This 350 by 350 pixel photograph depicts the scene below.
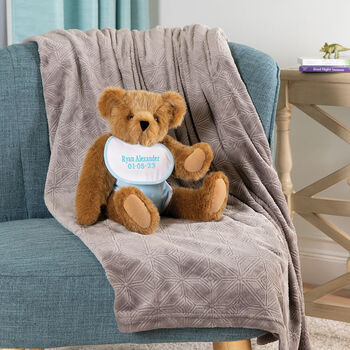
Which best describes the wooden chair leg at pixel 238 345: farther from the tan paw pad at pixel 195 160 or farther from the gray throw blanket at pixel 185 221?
the tan paw pad at pixel 195 160

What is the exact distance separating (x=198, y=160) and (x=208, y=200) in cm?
10

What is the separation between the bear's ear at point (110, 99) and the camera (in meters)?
1.43

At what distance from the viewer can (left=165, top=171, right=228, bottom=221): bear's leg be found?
143 cm

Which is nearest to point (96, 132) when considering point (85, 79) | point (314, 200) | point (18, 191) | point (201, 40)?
point (85, 79)

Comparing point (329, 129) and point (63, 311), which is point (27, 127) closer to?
point (63, 311)

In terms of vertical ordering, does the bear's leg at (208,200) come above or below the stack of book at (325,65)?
below

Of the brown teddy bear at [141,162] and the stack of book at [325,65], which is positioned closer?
the brown teddy bear at [141,162]

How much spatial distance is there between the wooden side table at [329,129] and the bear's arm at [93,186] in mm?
643

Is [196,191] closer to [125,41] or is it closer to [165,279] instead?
[165,279]

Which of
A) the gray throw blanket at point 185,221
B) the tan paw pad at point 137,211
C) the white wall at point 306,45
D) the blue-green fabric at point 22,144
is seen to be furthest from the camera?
the white wall at point 306,45

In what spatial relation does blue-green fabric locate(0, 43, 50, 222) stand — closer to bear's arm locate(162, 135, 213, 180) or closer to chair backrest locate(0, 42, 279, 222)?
chair backrest locate(0, 42, 279, 222)

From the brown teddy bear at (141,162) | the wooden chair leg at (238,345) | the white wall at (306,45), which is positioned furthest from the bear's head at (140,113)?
the white wall at (306,45)

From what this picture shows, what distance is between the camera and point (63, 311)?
1208 mm

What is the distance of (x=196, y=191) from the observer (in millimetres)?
1473
